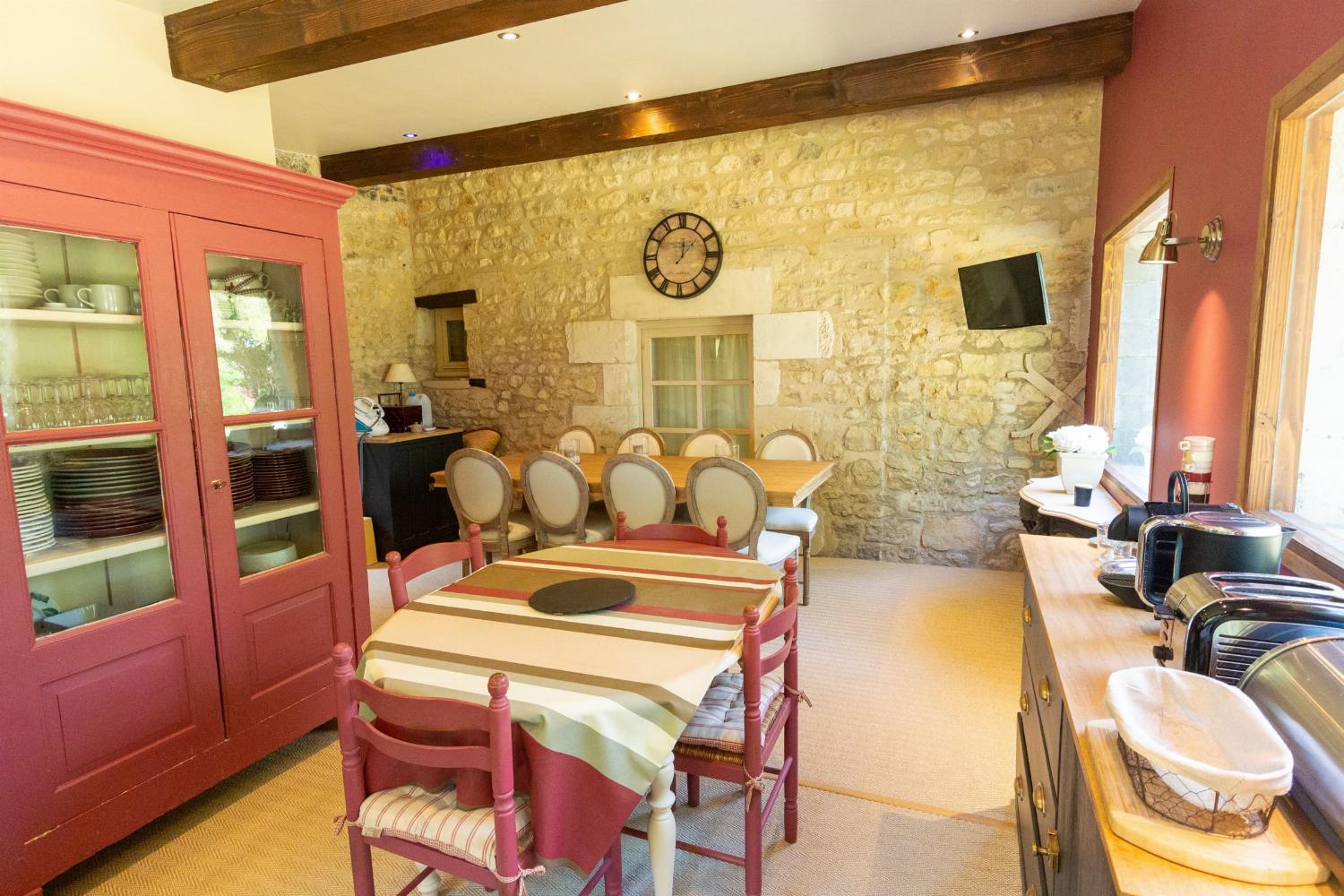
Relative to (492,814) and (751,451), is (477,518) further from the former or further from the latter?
(492,814)

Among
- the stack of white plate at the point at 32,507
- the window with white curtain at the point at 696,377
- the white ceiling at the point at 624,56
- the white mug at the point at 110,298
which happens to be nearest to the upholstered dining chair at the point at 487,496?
the window with white curtain at the point at 696,377

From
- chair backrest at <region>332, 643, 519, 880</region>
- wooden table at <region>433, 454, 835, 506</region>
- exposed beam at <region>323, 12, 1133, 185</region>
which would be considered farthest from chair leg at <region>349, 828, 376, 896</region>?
exposed beam at <region>323, 12, 1133, 185</region>

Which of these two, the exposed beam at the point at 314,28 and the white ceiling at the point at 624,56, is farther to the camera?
the white ceiling at the point at 624,56

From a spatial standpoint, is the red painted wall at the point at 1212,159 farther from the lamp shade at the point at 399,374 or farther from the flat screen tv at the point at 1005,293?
the lamp shade at the point at 399,374

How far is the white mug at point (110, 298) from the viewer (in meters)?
2.03

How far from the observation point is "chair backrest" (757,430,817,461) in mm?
4477

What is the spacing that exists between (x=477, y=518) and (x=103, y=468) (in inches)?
79.4

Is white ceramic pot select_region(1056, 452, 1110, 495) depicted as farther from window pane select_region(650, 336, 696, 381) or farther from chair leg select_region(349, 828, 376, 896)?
chair leg select_region(349, 828, 376, 896)

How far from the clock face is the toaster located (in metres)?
4.05

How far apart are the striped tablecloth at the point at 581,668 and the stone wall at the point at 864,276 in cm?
276

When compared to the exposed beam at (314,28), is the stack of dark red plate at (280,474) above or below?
below

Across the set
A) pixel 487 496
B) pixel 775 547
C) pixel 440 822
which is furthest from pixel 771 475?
pixel 440 822

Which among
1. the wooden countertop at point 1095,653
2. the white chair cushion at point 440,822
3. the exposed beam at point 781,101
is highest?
the exposed beam at point 781,101

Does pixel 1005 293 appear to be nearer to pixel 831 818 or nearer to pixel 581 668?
pixel 831 818
